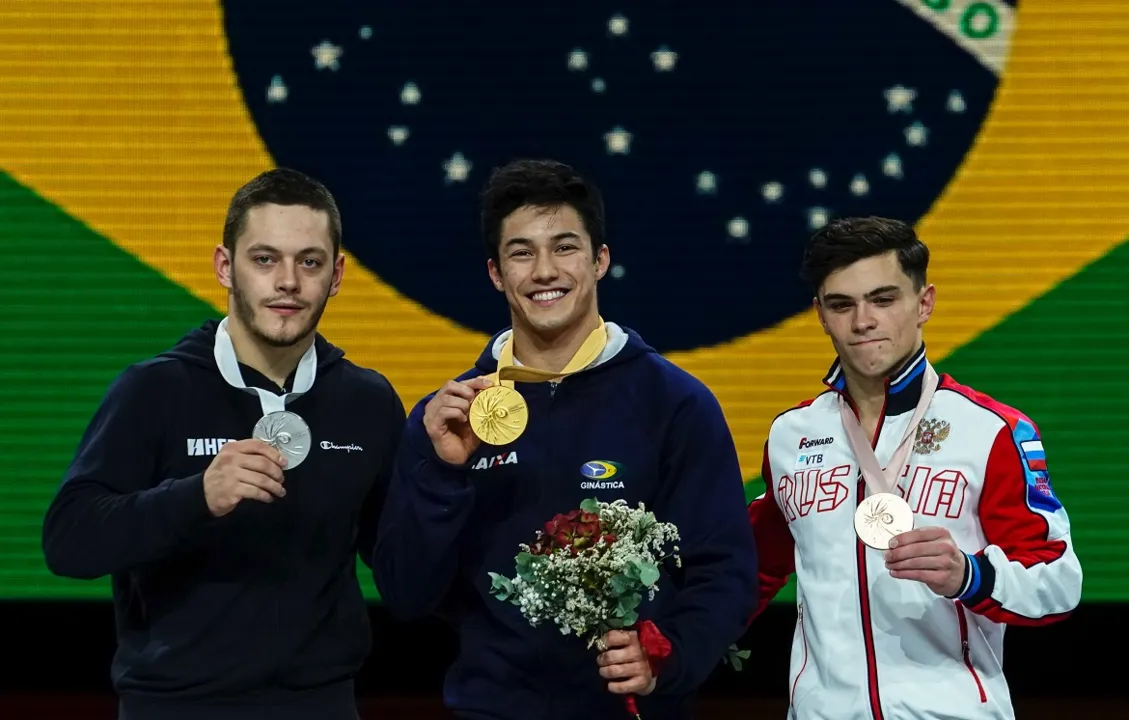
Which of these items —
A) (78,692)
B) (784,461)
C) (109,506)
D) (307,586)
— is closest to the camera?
(109,506)

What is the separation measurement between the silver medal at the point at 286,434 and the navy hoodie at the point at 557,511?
0.61 ft

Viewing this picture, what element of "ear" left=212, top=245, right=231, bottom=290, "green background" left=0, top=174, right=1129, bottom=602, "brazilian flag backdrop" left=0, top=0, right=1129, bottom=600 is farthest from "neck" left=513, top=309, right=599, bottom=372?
"green background" left=0, top=174, right=1129, bottom=602

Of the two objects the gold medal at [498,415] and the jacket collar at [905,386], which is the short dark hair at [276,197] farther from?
the jacket collar at [905,386]

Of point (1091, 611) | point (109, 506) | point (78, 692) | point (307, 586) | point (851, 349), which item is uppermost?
point (851, 349)

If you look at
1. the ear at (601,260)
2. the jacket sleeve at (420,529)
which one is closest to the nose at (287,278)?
the jacket sleeve at (420,529)

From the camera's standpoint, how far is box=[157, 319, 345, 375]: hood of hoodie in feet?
8.30

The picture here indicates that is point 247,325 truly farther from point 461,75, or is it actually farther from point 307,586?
point 461,75

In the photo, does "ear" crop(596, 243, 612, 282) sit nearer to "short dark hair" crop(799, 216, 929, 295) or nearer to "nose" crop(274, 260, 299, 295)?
"short dark hair" crop(799, 216, 929, 295)

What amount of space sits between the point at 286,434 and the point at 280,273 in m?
0.33

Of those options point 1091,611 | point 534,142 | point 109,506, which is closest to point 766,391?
point 534,142

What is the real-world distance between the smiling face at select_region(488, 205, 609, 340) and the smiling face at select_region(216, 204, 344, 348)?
14.6 inches

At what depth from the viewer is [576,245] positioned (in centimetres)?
246

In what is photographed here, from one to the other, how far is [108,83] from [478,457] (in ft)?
7.55

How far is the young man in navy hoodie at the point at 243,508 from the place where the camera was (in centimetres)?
239
